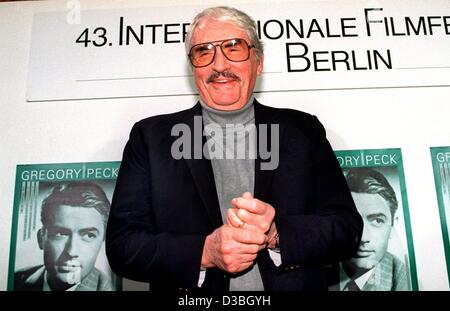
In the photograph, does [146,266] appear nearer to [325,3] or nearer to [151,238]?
[151,238]

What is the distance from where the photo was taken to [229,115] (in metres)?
1.42

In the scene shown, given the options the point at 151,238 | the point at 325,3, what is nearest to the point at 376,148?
the point at 325,3

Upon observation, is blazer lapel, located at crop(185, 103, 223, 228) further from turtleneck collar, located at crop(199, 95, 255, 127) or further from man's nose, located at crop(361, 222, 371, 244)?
man's nose, located at crop(361, 222, 371, 244)

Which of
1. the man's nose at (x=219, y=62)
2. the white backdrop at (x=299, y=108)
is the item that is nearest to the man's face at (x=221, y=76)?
the man's nose at (x=219, y=62)

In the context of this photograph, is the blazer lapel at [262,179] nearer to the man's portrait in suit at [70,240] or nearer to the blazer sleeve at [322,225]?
the blazer sleeve at [322,225]

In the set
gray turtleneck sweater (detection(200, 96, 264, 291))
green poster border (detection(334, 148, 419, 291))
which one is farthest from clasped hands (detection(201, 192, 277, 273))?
green poster border (detection(334, 148, 419, 291))

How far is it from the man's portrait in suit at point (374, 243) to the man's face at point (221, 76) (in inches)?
24.7

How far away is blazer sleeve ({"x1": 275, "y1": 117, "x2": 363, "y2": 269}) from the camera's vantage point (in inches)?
43.3

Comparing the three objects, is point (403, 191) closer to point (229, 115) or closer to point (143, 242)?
point (229, 115)

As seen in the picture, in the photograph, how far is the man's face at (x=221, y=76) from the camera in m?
1.43

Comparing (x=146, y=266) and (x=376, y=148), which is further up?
(x=376, y=148)
